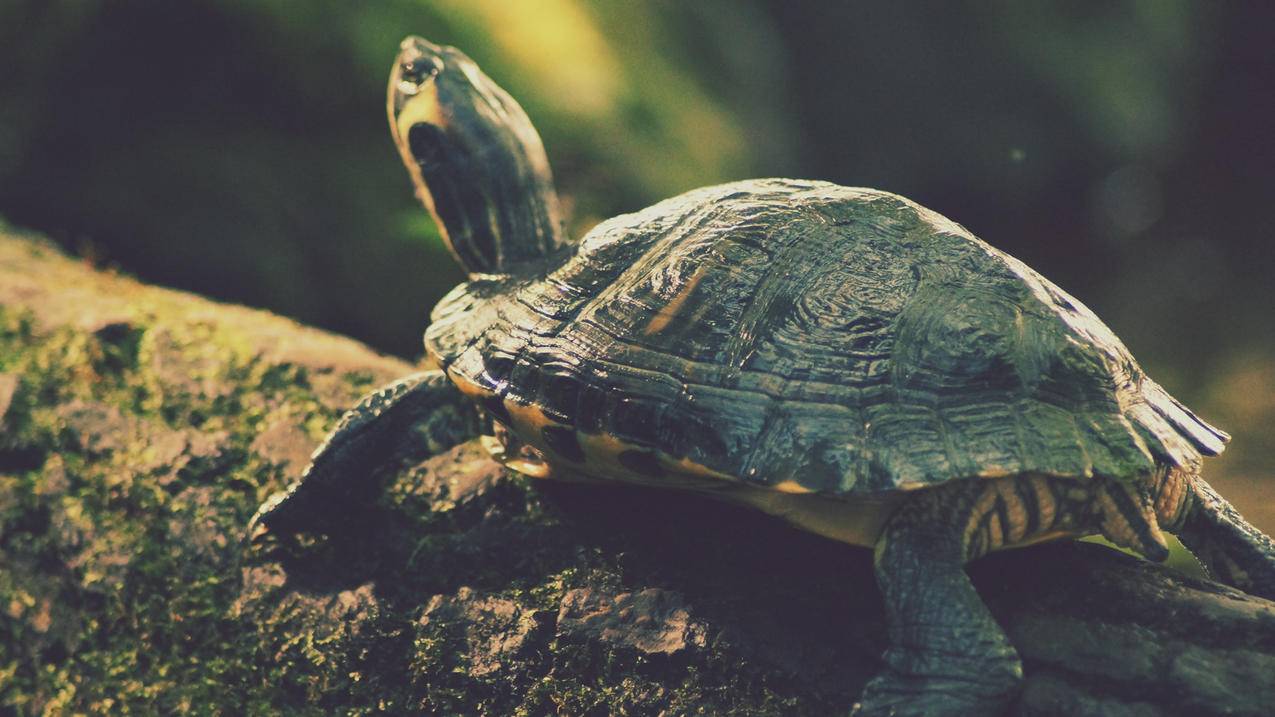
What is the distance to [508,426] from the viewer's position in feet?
8.41

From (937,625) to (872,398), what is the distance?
480 mm

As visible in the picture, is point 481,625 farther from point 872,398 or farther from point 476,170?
point 476,170

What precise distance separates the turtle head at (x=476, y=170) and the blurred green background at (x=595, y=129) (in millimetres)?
2297

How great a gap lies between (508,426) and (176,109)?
14.1ft

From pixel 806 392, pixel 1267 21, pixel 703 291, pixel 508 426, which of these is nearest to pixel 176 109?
pixel 508 426

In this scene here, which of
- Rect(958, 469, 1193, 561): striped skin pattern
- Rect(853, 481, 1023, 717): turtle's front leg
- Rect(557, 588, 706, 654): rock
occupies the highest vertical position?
Rect(958, 469, 1193, 561): striped skin pattern

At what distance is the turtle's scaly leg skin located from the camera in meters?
2.79

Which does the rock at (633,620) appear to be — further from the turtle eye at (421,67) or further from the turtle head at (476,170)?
the turtle eye at (421,67)

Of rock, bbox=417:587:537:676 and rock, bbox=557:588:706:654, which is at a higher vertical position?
rock, bbox=557:588:706:654

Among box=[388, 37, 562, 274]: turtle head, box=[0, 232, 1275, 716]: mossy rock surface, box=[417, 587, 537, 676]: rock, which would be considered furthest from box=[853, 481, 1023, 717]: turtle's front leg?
box=[388, 37, 562, 274]: turtle head

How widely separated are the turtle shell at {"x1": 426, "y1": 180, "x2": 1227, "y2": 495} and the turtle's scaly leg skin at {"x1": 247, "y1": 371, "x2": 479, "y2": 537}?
1.24 ft

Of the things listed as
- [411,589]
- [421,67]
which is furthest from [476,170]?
[411,589]

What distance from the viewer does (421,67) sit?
331 centimetres

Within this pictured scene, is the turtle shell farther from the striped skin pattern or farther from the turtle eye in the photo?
the turtle eye
